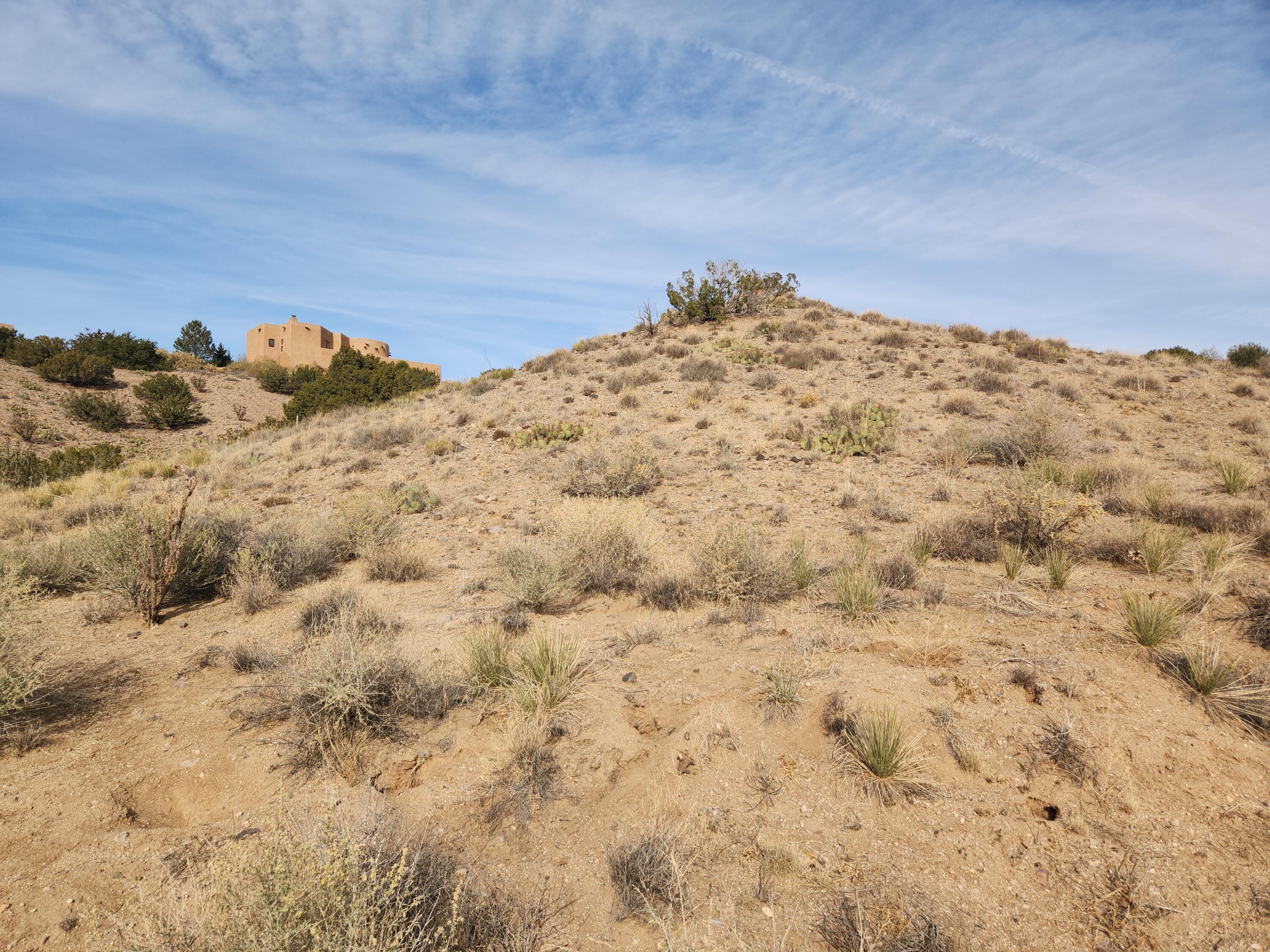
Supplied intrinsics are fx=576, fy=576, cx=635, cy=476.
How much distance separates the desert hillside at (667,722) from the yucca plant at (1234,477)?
0.19 ft

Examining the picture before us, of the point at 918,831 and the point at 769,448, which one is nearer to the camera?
the point at 918,831

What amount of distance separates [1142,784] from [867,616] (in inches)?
86.8

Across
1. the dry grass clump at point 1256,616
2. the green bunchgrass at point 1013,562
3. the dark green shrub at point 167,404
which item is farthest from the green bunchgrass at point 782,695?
the dark green shrub at point 167,404

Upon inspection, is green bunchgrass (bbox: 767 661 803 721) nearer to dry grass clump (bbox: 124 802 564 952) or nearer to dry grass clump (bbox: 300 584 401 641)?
dry grass clump (bbox: 124 802 564 952)

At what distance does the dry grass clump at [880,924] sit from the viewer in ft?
8.21

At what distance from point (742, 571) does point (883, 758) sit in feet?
9.21

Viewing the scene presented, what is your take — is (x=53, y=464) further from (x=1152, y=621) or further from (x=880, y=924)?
(x=1152, y=621)

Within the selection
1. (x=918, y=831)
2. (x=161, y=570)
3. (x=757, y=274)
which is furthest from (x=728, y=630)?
(x=757, y=274)

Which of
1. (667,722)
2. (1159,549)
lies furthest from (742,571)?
(1159,549)

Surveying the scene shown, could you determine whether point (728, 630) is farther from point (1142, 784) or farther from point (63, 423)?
point (63, 423)

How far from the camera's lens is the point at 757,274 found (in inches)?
963

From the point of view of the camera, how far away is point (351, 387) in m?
21.5

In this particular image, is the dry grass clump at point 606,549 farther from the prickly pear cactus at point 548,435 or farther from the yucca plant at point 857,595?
the prickly pear cactus at point 548,435

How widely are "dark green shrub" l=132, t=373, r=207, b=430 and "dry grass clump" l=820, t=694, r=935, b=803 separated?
98.5ft
